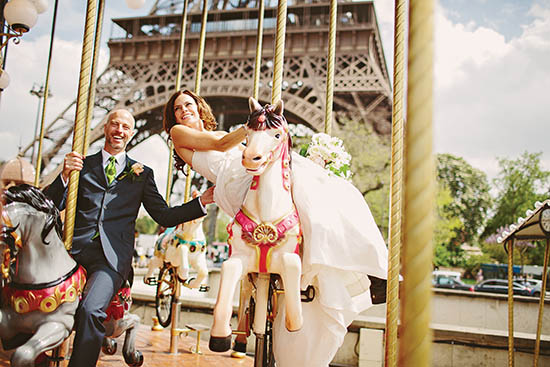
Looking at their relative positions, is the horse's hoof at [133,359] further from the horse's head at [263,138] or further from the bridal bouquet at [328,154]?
the horse's head at [263,138]

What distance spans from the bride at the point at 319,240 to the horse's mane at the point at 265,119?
1cm

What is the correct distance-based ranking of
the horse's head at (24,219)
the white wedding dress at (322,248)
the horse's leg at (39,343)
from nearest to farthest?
the white wedding dress at (322,248), the horse's leg at (39,343), the horse's head at (24,219)

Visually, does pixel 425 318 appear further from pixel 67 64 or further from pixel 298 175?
pixel 67 64

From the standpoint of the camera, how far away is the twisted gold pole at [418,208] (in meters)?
0.82

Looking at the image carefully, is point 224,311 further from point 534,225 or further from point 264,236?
point 534,225

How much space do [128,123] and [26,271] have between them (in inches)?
37.7

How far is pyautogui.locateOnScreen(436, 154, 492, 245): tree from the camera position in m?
29.1

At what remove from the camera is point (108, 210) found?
8.16ft

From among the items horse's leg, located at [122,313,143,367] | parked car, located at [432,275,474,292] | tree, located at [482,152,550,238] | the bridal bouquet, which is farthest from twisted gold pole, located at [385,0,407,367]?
tree, located at [482,152,550,238]

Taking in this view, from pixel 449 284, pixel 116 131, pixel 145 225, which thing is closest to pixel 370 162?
pixel 449 284

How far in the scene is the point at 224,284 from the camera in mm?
1617

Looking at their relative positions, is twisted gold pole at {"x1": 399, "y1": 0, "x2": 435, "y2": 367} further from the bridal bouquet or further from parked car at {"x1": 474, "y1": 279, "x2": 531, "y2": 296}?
parked car at {"x1": 474, "y1": 279, "x2": 531, "y2": 296}

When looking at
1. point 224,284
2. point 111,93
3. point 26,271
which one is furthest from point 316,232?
point 111,93

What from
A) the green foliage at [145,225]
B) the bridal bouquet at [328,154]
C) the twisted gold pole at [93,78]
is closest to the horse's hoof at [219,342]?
the bridal bouquet at [328,154]
